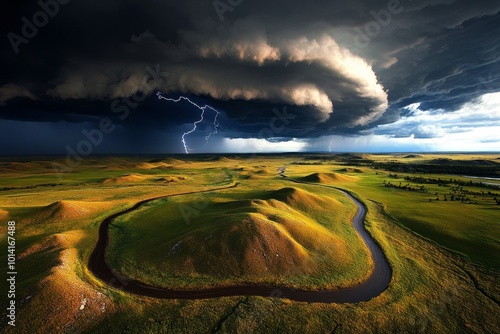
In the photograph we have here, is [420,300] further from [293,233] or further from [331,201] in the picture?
[331,201]

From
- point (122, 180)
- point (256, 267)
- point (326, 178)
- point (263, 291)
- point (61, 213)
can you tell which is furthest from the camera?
point (326, 178)

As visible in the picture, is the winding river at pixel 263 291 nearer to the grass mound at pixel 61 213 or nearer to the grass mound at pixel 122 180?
the grass mound at pixel 61 213

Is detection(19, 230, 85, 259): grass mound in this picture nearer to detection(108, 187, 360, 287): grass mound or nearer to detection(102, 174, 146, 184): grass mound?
detection(108, 187, 360, 287): grass mound

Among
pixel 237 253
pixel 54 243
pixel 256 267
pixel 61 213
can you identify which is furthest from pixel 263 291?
pixel 61 213

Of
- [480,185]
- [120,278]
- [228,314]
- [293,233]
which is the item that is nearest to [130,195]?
[120,278]

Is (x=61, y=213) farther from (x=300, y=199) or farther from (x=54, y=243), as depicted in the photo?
(x=300, y=199)

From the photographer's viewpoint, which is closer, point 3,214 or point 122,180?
point 3,214

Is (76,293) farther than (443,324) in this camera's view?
Yes

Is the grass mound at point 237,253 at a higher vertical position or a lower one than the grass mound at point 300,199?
lower

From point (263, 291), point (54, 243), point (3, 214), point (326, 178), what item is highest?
point (326, 178)

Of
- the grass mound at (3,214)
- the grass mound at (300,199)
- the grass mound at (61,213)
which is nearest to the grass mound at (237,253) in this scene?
the grass mound at (61,213)

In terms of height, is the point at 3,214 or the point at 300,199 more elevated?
the point at 300,199
